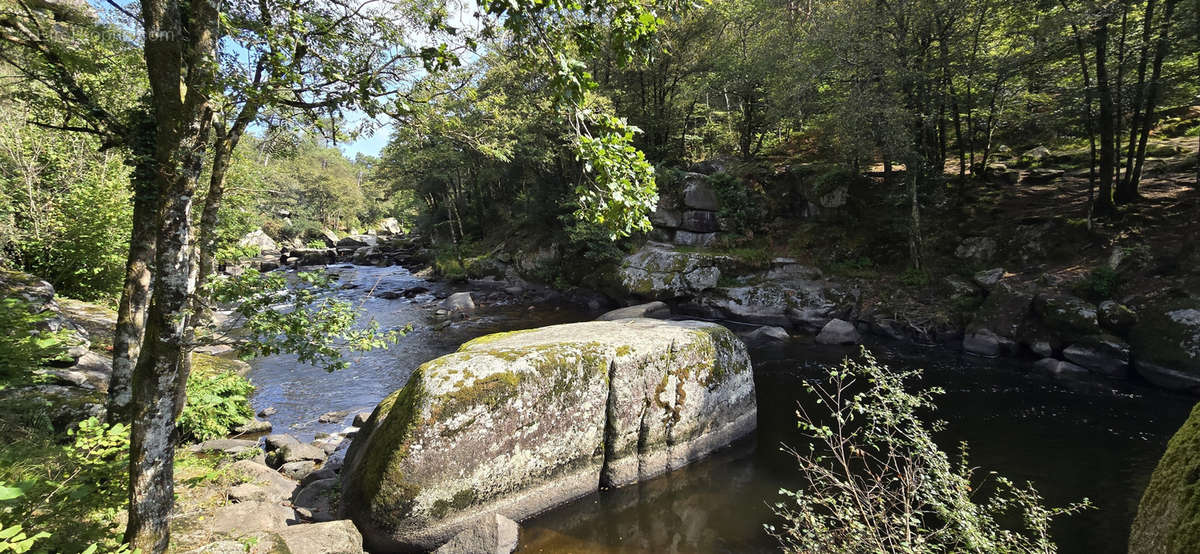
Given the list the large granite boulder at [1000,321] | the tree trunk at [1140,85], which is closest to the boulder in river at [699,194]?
the large granite boulder at [1000,321]

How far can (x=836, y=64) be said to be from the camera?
17.8 m

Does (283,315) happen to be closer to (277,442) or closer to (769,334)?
(277,442)

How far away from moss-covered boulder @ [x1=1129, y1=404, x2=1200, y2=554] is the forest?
0.03 metres

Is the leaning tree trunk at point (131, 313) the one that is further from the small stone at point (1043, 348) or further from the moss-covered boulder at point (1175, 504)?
the small stone at point (1043, 348)

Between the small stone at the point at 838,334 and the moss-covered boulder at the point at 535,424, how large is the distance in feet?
25.4

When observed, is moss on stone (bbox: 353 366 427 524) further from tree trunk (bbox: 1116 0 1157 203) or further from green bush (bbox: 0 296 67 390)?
tree trunk (bbox: 1116 0 1157 203)

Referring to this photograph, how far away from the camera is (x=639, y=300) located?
20594 millimetres

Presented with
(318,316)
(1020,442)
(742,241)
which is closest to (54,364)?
(318,316)

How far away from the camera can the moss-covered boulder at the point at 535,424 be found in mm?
6086

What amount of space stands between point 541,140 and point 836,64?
1364cm

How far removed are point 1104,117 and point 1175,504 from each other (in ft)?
61.1

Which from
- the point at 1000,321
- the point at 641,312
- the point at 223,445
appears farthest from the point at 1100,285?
the point at 223,445

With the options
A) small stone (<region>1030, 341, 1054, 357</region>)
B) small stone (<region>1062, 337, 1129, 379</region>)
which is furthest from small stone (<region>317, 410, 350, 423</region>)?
small stone (<region>1062, 337, 1129, 379</region>)

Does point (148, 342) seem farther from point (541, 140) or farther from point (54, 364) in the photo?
point (541, 140)
